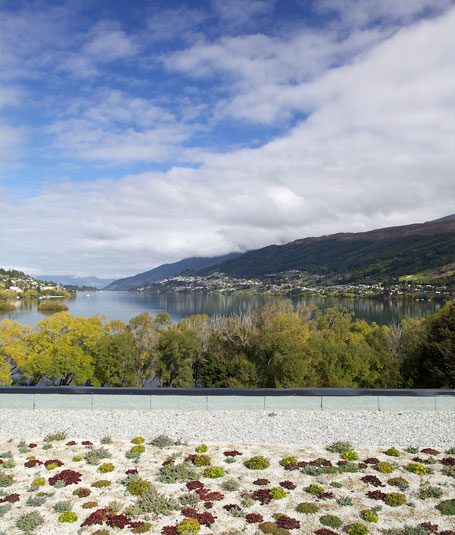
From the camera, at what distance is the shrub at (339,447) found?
435 inches

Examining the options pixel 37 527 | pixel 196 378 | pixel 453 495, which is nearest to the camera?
pixel 37 527

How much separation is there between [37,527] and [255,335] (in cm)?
2467

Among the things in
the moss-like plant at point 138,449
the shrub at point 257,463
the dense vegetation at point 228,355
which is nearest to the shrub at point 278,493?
the shrub at point 257,463

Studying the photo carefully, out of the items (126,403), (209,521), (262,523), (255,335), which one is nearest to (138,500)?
(209,521)

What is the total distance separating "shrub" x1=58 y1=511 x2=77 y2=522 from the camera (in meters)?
7.56

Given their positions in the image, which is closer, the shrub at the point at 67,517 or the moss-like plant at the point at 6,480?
the shrub at the point at 67,517

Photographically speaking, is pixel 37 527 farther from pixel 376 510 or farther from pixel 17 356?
pixel 17 356

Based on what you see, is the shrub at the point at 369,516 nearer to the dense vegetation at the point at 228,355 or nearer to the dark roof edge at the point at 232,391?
the dark roof edge at the point at 232,391

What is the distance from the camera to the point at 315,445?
11.6 meters

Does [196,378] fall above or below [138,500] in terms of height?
below

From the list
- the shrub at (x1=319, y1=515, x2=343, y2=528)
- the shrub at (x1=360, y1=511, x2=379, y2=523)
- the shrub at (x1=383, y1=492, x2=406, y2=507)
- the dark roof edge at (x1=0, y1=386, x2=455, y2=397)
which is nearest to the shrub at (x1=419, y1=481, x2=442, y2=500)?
the shrub at (x1=383, y1=492, x2=406, y2=507)

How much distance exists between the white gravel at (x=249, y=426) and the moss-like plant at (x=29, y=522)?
4557 millimetres

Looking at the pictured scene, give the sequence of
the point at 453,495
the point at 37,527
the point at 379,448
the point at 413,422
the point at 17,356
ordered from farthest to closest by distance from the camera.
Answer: the point at 17,356 < the point at 413,422 < the point at 379,448 < the point at 453,495 < the point at 37,527

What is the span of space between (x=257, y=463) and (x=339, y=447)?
2.68m
